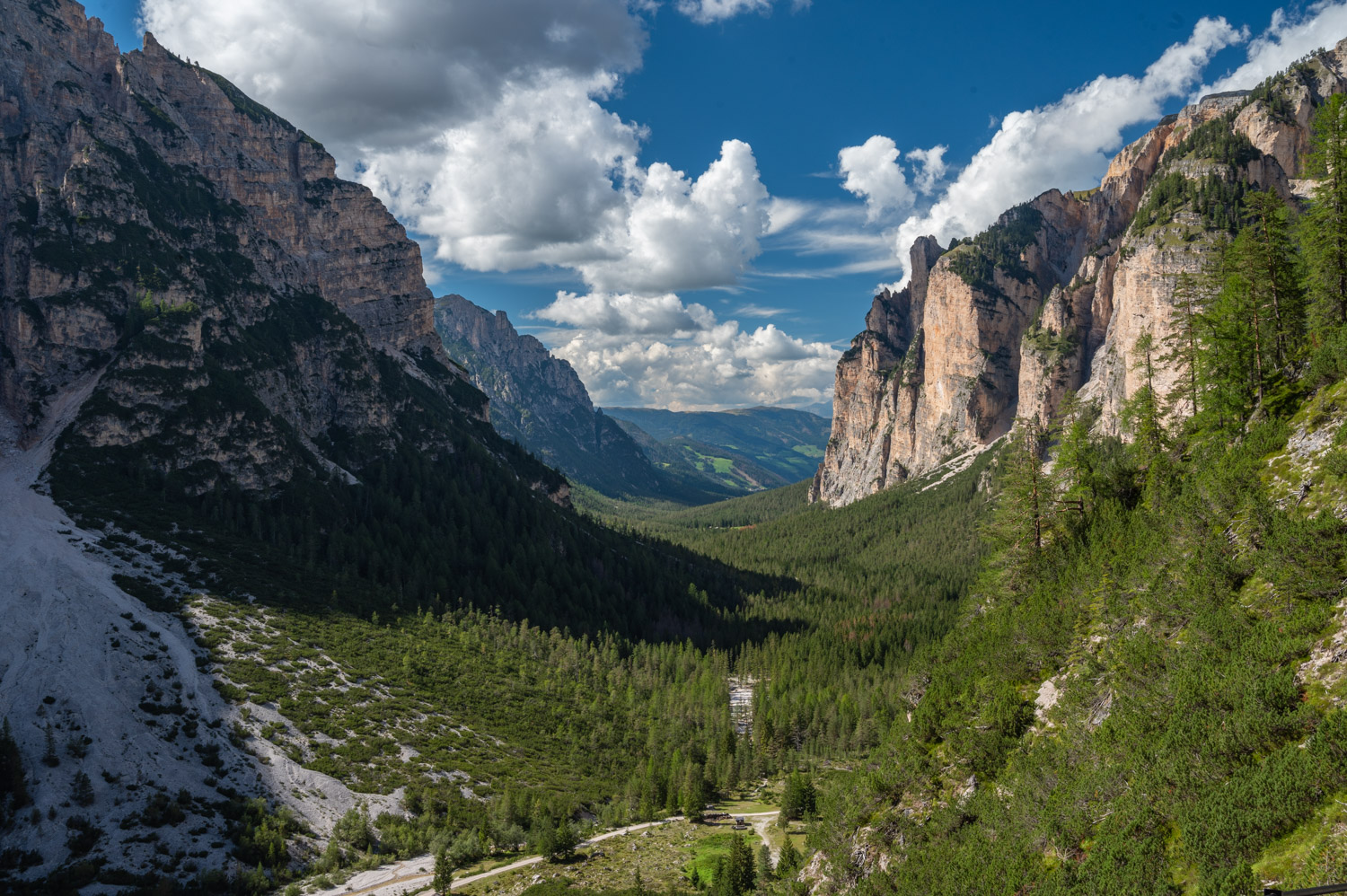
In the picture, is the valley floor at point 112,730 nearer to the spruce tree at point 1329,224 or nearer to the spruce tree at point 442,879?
the spruce tree at point 442,879

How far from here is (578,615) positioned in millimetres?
152125

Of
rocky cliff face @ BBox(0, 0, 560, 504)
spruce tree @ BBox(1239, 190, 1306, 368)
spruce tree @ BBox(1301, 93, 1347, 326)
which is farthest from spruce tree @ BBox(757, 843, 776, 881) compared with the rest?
rocky cliff face @ BBox(0, 0, 560, 504)

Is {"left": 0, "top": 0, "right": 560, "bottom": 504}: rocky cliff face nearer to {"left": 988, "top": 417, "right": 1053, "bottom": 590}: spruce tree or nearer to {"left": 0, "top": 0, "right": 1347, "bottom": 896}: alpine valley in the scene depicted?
{"left": 0, "top": 0, "right": 1347, "bottom": 896}: alpine valley

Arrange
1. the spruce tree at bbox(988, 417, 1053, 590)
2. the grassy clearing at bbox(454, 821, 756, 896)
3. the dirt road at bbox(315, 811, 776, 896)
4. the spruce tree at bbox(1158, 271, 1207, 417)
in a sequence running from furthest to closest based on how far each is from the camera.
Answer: the grassy clearing at bbox(454, 821, 756, 896) → the dirt road at bbox(315, 811, 776, 896) → the spruce tree at bbox(988, 417, 1053, 590) → the spruce tree at bbox(1158, 271, 1207, 417)

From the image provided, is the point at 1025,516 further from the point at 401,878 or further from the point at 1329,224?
the point at 401,878

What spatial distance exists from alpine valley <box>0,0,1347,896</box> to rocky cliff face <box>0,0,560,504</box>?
98 centimetres

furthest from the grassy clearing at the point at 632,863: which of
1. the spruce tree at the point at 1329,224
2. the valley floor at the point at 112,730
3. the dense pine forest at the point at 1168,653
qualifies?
the spruce tree at the point at 1329,224

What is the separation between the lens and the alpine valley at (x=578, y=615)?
2362 centimetres

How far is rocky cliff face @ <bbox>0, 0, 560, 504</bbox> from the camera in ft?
420

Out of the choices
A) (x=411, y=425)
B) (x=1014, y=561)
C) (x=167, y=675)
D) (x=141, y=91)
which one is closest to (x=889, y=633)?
(x=1014, y=561)

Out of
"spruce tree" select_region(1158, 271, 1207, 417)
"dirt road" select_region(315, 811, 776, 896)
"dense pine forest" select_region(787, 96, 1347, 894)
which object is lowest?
"dirt road" select_region(315, 811, 776, 896)

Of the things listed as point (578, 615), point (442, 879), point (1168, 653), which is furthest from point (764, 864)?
point (578, 615)

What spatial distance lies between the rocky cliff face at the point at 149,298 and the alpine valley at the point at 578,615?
0.98m

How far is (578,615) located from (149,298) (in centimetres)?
11885
